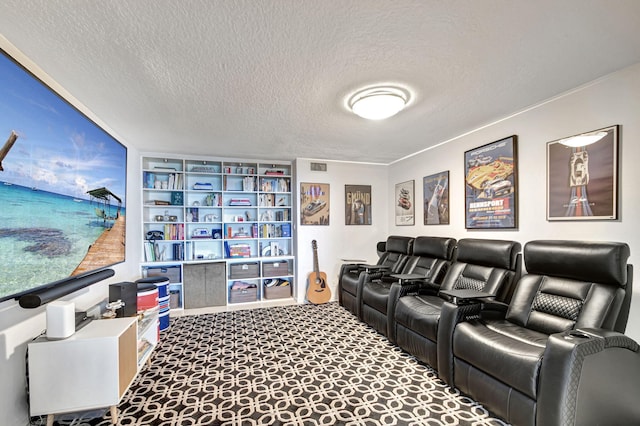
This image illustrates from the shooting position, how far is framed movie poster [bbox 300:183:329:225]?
4691mm

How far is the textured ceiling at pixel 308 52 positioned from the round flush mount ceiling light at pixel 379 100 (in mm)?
108

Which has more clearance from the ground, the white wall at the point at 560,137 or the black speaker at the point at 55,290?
the white wall at the point at 560,137

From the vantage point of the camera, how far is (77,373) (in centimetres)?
170

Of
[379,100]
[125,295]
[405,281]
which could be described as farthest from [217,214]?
[379,100]

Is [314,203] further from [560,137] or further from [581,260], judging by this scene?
[581,260]

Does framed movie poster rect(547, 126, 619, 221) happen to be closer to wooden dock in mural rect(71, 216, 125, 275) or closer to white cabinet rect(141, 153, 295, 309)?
white cabinet rect(141, 153, 295, 309)

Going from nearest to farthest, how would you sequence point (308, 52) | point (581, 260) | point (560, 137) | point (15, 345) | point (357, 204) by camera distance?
point (15, 345) < point (308, 52) < point (581, 260) < point (560, 137) < point (357, 204)

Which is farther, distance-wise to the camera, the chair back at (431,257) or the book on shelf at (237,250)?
the book on shelf at (237,250)

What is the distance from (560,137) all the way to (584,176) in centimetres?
42

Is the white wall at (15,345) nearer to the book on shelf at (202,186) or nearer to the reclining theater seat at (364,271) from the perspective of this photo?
the book on shelf at (202,186)

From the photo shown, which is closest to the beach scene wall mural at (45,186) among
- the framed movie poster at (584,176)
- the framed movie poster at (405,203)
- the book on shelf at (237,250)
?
Answer: the book on shelf at (237,250)

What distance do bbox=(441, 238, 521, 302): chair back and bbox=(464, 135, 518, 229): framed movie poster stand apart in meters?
0.40

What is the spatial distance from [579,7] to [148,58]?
8.20 ft

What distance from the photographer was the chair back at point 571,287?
176cm
